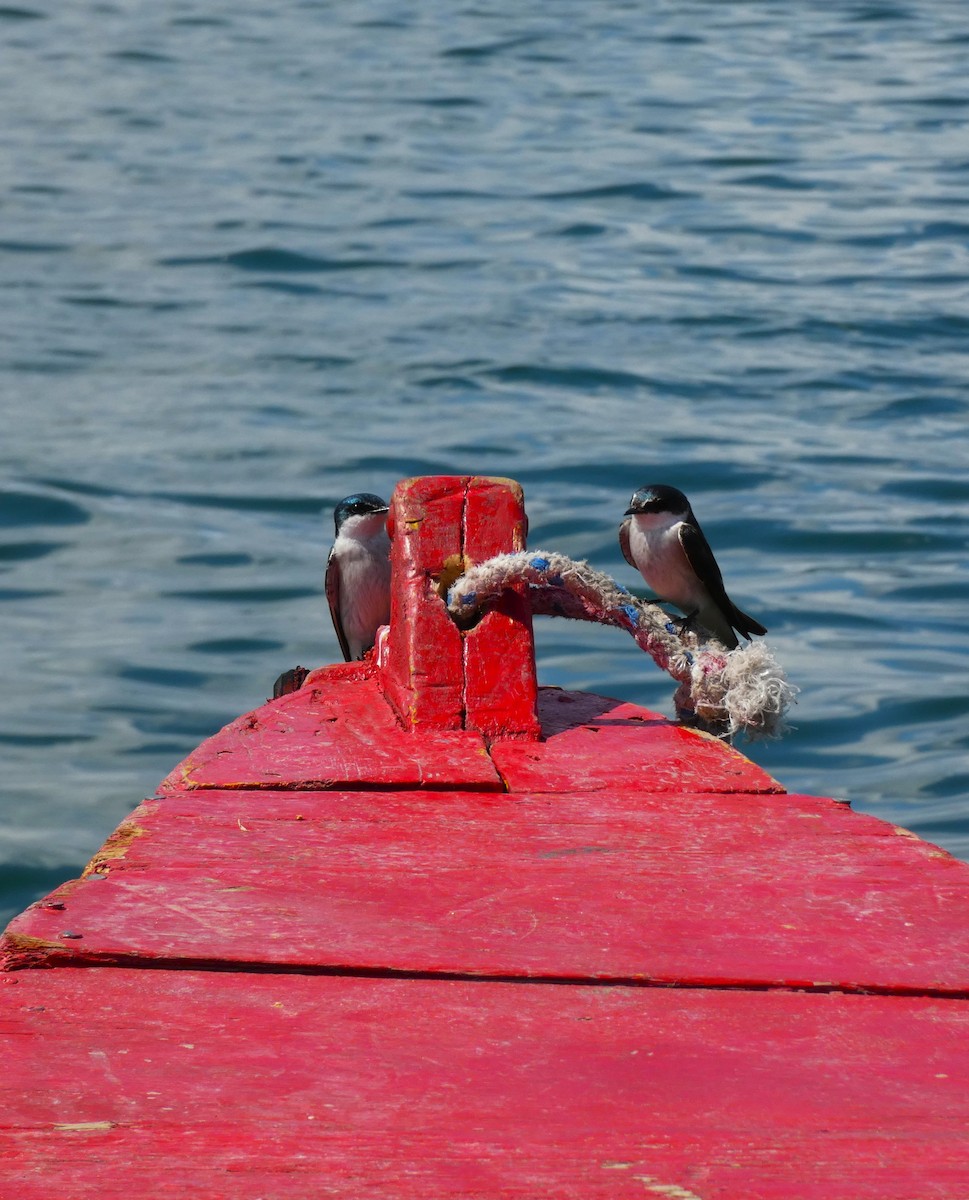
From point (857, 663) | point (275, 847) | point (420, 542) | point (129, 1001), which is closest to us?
point (129, 1001)

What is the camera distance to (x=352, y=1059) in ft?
7.85

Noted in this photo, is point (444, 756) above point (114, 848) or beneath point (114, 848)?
beneath

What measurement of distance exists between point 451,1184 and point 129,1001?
65 cm

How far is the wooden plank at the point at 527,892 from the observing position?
2719 millimetres

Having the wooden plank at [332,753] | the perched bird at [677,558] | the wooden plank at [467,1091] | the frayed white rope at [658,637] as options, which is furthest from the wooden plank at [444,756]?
the perched bird at [677,558]

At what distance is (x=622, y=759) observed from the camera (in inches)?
153

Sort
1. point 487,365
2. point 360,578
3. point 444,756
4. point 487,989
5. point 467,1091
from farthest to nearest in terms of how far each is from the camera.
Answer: point 487,365, point 360,578, point 444,756, point 487,989, point 467,1091

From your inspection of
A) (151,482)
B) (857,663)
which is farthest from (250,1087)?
(151,482)

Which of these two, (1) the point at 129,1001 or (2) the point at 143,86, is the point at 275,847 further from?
(2) the point at 143,86

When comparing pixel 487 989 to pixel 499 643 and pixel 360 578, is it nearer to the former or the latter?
pixel 499 643

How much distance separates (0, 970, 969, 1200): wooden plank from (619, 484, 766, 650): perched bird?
162 inches

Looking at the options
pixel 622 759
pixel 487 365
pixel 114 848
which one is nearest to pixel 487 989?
pixel 114 848

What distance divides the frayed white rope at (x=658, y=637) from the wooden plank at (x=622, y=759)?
6.1 inches

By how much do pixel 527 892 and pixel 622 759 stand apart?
3.00 ft
